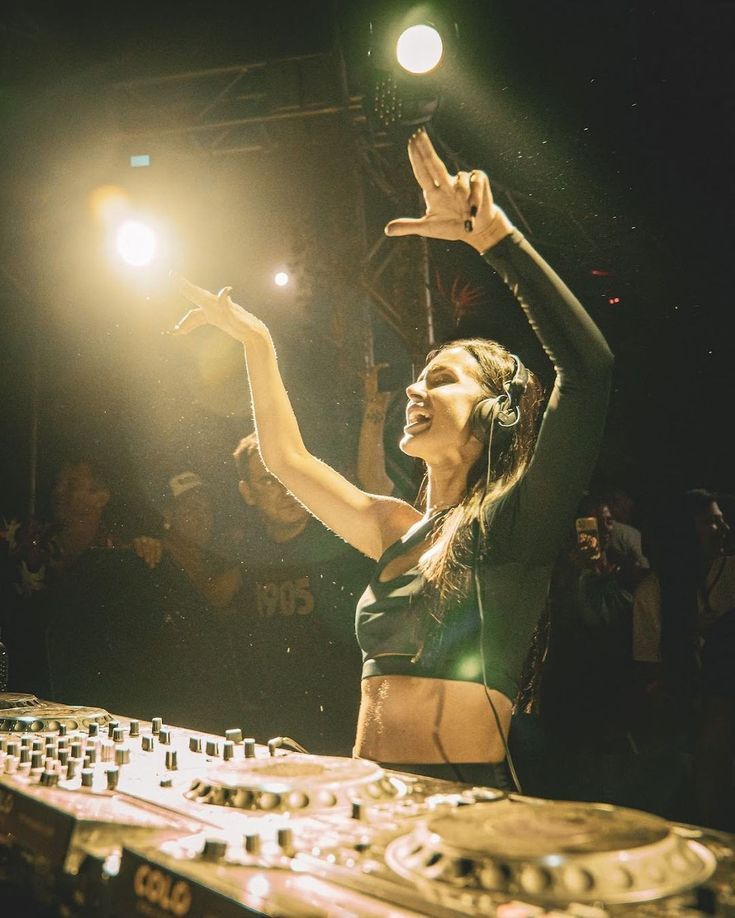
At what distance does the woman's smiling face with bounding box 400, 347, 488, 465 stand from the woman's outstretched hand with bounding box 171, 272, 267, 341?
0.53 m

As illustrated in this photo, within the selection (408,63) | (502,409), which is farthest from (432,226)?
(408,63)

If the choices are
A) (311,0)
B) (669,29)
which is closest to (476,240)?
(669,29)

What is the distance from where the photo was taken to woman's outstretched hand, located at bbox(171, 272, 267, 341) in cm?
222

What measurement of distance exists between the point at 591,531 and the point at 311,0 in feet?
9.12

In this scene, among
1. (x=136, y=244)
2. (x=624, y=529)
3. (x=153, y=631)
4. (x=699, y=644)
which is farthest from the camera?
(x=153, y=631)

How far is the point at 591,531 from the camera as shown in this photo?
12.5 feet

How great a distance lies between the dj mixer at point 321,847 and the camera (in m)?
0.73

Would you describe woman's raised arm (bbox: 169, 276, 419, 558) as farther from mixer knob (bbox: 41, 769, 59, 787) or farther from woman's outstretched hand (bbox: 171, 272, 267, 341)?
mixer knob (bbox: 41, 769, 59, 787)

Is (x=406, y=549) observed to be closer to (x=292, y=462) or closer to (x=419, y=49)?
(x=292, y=462)

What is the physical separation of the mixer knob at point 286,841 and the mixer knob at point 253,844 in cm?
3

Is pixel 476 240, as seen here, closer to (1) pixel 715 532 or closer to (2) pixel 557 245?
(2) pixel 557 245

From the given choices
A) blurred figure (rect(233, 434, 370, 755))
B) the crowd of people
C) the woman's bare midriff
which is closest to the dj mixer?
the woman's bare midriff

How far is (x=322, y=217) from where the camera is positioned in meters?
5.12

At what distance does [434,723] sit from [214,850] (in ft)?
2.65
